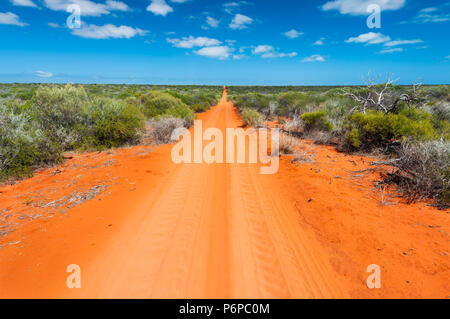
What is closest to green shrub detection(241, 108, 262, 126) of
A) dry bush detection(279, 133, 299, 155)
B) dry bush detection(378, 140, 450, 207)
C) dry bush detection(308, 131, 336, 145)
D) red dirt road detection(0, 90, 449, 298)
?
dry bush detection(308, 131, 336, 145)

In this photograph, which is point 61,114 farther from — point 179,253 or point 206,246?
point 206,246

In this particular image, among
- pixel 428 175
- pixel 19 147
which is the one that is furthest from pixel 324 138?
pixel 19 147

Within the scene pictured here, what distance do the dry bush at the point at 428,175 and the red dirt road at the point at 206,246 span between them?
427 millimetres

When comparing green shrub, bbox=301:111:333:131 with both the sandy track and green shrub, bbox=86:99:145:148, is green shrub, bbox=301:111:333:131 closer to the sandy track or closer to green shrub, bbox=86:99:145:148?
the sandy track

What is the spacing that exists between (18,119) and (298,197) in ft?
27.7

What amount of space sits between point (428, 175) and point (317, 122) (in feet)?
20.9

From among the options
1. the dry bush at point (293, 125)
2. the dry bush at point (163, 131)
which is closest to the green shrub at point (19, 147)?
the dry bush at point (163, 131)

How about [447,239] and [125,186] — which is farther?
[125,186]

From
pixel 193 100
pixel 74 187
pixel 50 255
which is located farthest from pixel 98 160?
pixel 193 100

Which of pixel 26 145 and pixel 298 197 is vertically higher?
pixel 26 145

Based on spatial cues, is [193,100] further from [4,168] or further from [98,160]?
[4,168]

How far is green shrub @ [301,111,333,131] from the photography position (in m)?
10.3
